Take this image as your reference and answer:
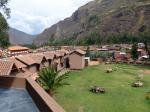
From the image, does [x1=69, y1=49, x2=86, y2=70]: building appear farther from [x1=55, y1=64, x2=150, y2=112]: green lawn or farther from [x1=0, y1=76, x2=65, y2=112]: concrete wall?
[x1=0, y1=76, x2=65, y2=112]: concrete wall

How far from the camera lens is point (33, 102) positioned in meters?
11.2

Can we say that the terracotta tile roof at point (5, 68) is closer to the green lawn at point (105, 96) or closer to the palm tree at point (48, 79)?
the green lawn at point (105, 96)

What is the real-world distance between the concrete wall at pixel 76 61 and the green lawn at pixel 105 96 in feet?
34.4

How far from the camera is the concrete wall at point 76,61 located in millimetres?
65375

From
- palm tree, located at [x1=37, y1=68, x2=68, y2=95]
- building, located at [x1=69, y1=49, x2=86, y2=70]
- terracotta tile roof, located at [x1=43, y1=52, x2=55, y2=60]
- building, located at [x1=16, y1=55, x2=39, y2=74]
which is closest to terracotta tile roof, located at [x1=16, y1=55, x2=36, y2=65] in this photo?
building, located at [x1=16, y1=55, x2=39, y2=74]

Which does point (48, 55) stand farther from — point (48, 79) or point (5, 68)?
point (5, 68)

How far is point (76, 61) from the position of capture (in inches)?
2591

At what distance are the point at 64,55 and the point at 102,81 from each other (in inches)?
871

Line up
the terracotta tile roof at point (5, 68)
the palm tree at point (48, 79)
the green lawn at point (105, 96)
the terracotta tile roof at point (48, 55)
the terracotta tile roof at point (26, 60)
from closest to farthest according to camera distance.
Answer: the terracotta tile roof at point (5, 68)
the green lawn at point (105, 96)
the palm tree at point (48, 79)
the terracotta tile roof at point (26, 60)
the terracotta tile roof at point (48, 55)

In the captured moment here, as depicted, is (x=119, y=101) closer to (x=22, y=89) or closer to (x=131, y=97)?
(x=131, y=97)

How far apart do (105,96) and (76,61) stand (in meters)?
28.1

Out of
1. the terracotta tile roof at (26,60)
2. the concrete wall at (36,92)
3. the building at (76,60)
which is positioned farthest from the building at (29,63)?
the concrete wall at (36,92)

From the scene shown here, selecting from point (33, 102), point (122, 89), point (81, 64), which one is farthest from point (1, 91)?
point (81, 64)

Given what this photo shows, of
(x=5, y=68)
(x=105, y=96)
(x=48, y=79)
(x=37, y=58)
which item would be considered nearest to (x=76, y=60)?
(x=37, y=58)
